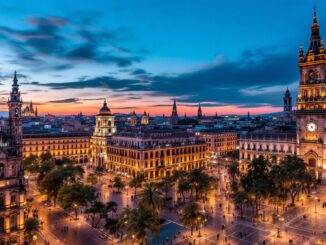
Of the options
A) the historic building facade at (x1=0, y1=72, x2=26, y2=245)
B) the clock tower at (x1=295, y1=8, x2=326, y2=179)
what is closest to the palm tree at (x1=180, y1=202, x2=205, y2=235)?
the historic building facade at (x1=0, y1=72, x2=26, y2=245)

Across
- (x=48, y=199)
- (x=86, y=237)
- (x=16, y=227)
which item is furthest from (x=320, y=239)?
(x=48, y=199)

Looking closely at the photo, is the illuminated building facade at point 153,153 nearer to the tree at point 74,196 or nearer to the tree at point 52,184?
the tree at point 52,184

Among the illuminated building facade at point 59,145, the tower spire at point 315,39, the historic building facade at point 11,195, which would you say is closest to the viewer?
the historic building facade at point 11,195

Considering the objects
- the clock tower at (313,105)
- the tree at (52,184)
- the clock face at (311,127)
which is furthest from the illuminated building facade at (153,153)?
the clock face at (311,127)

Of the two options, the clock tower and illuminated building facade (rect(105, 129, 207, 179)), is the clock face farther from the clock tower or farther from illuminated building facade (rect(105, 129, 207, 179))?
illuminated building facade (rect(105, 129, 207, 179))


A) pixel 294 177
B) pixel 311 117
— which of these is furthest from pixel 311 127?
pixel 294 177

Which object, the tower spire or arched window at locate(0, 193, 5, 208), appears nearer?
arched window at locate(0, 193, 5, 208)

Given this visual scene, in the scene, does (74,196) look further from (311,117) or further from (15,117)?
(311,117)

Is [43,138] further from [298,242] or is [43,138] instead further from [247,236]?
[298,242]
